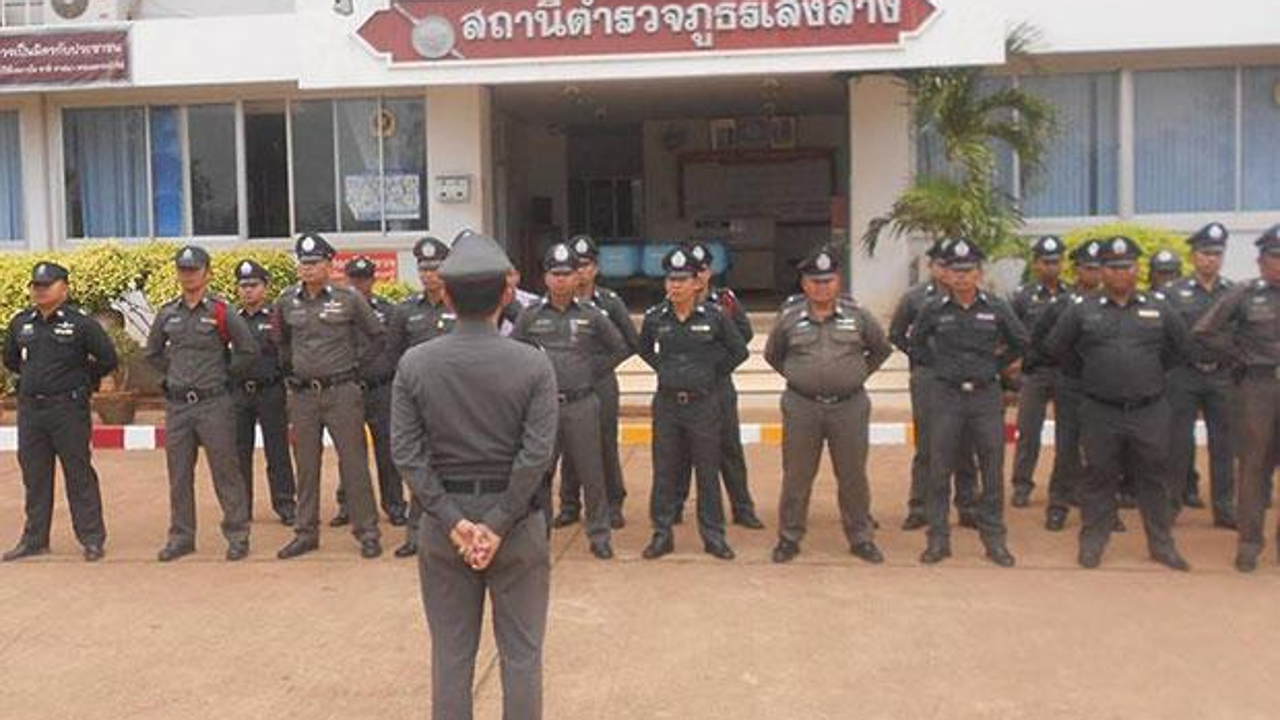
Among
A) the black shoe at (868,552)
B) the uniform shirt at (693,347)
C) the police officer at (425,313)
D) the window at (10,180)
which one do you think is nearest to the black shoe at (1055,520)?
the black shoe at (868,552)

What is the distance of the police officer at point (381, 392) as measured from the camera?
7.97 metres

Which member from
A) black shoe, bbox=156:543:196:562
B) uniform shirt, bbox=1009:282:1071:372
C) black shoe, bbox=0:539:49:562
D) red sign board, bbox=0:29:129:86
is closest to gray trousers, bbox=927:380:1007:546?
uniform shirt, bbox=1009:282:1071:372

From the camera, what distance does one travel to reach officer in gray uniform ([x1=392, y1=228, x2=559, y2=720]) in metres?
4.01

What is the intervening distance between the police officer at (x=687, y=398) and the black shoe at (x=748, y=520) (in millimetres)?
682

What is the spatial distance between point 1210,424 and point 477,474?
221 inches

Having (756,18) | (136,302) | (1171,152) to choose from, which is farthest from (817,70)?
(136,302)

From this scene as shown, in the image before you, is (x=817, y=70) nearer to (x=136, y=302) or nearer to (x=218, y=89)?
(x=218, y=89)

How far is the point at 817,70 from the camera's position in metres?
12.5

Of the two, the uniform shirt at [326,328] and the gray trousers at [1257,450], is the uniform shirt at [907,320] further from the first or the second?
the uniform shirt at [326,328]

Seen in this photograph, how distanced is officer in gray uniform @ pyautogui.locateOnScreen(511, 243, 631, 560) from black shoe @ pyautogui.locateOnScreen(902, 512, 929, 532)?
1.88 meters

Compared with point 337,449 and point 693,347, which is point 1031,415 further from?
point 337,449

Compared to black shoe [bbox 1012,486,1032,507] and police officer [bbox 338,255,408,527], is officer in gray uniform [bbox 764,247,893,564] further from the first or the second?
police officer [bbox 338,255,408,527]

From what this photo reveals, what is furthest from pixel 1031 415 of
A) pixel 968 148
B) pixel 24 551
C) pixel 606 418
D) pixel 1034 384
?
pixel 24 551

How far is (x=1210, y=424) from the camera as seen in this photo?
8.01m
